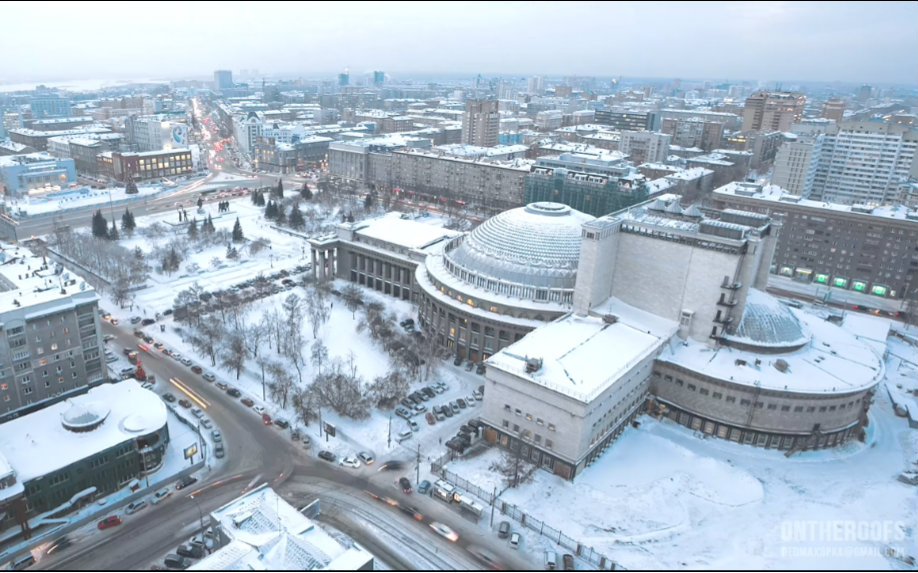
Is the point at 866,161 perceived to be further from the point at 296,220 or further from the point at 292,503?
the point at 292,503

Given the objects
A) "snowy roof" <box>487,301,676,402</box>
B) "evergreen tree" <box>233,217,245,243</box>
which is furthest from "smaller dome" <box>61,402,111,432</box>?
"evergreen tree" <box>233,217,245,243</box>

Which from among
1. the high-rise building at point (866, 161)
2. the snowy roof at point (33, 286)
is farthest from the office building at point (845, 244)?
the snowy roof at point (33, 286)

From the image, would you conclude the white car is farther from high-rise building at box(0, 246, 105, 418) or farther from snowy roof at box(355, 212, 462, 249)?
snowy roof at box(355, 212, 462, 249)

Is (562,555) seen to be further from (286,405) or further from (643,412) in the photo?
(286,405)

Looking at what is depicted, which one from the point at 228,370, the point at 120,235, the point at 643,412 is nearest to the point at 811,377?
the point at 643,412

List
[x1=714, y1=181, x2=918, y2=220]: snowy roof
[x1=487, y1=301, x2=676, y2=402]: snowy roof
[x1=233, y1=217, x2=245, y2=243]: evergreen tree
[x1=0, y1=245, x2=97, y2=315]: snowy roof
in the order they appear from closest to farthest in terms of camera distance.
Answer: [x1=487, y1=301, x2=676, y2=402]: snowy roof < [x1=0, y1=245, x2=97, y2=315]: snowy roof < [x1=714, y1=181, x2=918, y2=220]: snowy roof < [x1=233, y1=217, x2=245, y2=243]: evergreen tree

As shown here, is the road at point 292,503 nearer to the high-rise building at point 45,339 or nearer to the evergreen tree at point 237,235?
the high-rise building at point 45,339
